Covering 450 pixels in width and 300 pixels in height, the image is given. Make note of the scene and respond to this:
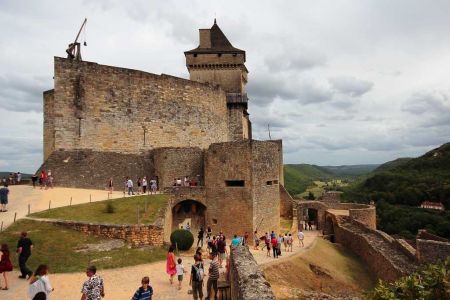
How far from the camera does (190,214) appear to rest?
853 inches

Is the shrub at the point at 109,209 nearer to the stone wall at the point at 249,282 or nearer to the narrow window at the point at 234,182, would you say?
the narrow window at the point at 234,182

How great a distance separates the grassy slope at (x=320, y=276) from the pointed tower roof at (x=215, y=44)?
23047 millimetres

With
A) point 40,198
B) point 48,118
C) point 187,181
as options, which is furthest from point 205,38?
point 40,198

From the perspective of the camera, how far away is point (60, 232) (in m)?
13.4

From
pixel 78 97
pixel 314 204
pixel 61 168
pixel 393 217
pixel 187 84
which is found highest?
pixel 187 84

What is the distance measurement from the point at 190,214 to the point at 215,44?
74.5 feet

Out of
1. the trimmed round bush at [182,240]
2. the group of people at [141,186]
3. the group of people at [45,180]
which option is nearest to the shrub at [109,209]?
the trimmed round bush at [182,240]

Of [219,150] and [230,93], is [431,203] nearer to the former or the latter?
[230,93]

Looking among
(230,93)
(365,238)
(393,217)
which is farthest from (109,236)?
(393,217)

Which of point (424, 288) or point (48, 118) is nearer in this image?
point (424, 288)

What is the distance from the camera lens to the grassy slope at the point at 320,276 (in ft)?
44.1

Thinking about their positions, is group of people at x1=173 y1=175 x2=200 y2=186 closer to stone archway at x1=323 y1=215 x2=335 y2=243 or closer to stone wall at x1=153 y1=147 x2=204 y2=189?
stone wall at x1=153 y1=147 x2=204 y2=189

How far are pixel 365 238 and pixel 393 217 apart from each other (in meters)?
33.3

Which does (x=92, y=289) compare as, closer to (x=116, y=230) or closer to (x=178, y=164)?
(x=116, y=230)
